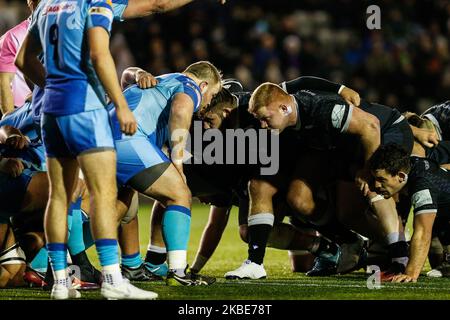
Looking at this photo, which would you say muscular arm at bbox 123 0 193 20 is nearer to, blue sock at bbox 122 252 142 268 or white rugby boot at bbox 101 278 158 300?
blue sock at bbox 122 252 142 268

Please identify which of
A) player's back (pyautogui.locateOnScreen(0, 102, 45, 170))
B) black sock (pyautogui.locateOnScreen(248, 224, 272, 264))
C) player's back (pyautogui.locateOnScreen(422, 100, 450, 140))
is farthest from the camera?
player's back (pyautogui.locateOnScreen(422, 100, 450, 140))

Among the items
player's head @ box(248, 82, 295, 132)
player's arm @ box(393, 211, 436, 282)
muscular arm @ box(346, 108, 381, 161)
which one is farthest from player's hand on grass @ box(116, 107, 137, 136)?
→ player's arm @ box(393, 211, 436, 282)

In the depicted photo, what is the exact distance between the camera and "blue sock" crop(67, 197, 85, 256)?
643 centimetres

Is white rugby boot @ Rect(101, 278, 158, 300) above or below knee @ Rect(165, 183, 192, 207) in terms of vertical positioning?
below

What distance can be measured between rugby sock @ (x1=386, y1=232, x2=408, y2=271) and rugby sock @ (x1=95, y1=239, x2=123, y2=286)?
7.86 ft

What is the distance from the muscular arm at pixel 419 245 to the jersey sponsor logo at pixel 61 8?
9.44ft

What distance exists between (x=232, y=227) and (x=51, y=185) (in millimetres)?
6963

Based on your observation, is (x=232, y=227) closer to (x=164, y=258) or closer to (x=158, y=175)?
(x=164, y=258)

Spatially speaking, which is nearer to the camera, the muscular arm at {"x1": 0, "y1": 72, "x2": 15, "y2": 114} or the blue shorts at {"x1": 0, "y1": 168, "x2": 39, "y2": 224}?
the blue shorts at {"x1": 0, "y1": 168, "x2": 39, "y2": 224}

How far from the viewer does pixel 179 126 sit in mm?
6277

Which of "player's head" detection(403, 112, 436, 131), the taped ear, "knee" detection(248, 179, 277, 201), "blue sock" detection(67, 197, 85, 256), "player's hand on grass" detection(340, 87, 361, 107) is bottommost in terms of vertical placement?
"blue sock" detection(67, 197, 85, 256)

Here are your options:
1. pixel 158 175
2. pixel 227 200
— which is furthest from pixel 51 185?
pixel 227 200

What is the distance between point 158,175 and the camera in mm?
6066

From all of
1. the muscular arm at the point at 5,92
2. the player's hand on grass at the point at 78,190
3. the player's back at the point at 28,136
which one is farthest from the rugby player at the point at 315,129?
the muscular arm at the point at 5,92
